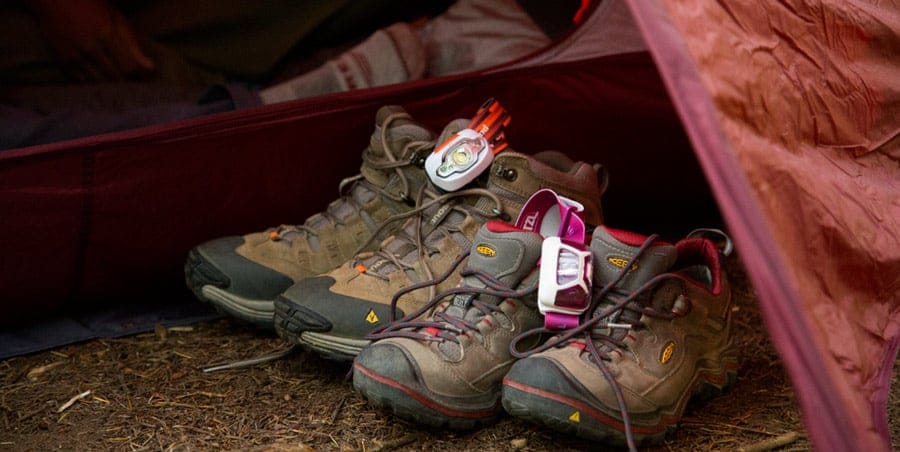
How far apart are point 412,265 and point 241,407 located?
286 mm

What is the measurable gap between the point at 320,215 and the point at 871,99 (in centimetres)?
78

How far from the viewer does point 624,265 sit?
1115 millimetres

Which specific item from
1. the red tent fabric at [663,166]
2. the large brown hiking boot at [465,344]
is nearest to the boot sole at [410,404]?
the large brown hiking boot at [465,344]

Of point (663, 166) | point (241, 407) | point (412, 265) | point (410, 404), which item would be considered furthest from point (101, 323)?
point (663, 166)

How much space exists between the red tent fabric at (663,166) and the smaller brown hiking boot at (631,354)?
19 cm

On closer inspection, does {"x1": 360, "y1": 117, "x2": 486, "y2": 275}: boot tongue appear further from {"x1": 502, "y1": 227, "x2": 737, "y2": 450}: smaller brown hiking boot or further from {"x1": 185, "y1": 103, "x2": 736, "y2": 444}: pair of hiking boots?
{"x1": 502, "y1": 227, "x2": 737, "y2": 450}: smaller brown hiking boot

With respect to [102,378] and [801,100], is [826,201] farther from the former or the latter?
[102,378]

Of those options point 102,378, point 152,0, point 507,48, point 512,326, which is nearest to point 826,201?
point 512,326

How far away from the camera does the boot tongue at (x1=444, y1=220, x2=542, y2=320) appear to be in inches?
45.0

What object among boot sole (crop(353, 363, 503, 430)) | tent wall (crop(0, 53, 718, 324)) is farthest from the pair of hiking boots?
tent wall (crop(0, 53, 718, 324))

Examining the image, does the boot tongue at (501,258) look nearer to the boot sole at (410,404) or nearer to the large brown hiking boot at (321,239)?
the boot sole at (410,404)

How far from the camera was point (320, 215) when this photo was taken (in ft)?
4.77

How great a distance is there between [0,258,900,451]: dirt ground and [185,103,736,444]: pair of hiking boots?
50mm

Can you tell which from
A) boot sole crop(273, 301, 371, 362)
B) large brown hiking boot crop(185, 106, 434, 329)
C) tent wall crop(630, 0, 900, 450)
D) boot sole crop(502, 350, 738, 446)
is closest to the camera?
tent wall crop(630, 0, 900, 450)
